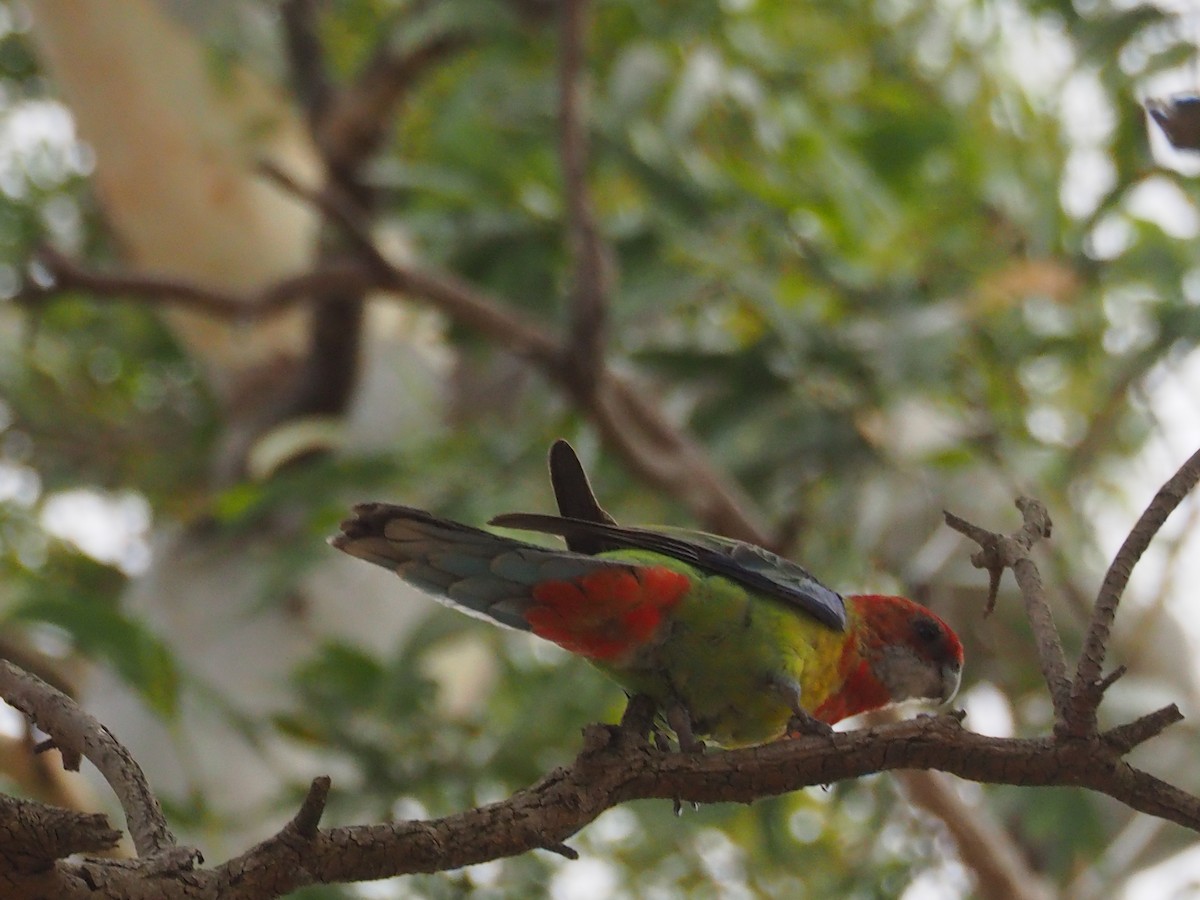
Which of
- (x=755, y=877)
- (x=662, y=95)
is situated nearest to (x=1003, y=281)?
(x=662, y=95)

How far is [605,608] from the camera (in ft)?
6.17

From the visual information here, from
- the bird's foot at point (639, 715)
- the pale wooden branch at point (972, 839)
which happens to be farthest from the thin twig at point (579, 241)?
the bird's foot at point (639, 715)

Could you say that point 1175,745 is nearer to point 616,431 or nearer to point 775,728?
point 616,431

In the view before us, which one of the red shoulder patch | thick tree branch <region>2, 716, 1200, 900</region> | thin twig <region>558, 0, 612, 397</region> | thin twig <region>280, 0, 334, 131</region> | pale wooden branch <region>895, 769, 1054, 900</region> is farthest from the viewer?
thin twig <region>280, 0, 334, 131</region>

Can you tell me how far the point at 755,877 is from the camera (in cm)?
516

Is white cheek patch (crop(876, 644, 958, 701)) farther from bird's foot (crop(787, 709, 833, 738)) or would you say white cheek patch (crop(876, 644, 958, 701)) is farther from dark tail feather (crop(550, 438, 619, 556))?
dark tail feather (crop(550, 438, 619, 556))

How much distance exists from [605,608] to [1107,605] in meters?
0.73

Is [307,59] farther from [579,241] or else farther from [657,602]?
[657,602]

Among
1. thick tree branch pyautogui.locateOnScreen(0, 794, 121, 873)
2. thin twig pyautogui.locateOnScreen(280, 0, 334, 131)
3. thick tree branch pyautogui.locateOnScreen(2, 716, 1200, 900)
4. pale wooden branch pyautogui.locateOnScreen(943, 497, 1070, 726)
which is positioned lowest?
thick tree branch pyautogui.locateOnScreen(0, 794, 121, 873)

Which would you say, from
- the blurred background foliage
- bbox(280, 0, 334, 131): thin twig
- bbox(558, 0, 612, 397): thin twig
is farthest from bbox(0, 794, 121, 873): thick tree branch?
Answer: bbox(280, 0, 334, 131): thin twig

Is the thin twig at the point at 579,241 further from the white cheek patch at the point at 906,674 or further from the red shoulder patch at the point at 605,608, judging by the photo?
the red shoulder patch at the point at 605,608

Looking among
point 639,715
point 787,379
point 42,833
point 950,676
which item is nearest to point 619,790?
point 639,715

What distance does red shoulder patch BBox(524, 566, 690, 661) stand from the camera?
6.13ft

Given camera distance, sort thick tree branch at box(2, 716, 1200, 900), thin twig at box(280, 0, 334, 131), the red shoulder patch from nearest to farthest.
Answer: thick tree branch at box(2, 716, 1200, 900), the red shoulder patch, thin twig at box(280, 0, 334, 131)
